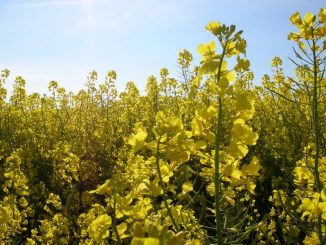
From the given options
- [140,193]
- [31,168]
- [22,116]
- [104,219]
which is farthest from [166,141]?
[22,116]

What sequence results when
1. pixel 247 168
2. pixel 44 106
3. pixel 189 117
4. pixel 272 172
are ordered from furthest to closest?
pixel 44 106 < pixel 189 117 < pixel 272 172 < pixel 247 168

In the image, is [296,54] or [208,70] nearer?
[208,70]

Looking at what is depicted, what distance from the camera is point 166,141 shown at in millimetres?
1347

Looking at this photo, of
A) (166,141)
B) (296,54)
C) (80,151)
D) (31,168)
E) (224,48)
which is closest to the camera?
(166,141)

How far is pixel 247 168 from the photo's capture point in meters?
1.58

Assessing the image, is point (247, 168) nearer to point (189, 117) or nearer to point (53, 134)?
point (189, 117)

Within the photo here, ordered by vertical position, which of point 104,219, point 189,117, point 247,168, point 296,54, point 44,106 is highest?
point 44,106

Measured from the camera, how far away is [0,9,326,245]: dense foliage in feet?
4.70

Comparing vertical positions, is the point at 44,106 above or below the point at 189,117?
above

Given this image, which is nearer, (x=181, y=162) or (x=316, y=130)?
(x=181, y=162)

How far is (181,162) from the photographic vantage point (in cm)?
137

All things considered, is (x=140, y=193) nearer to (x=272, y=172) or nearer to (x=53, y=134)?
(x=272, y=172)

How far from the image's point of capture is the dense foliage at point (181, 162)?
1434mm

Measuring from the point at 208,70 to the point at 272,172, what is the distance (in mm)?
4161
